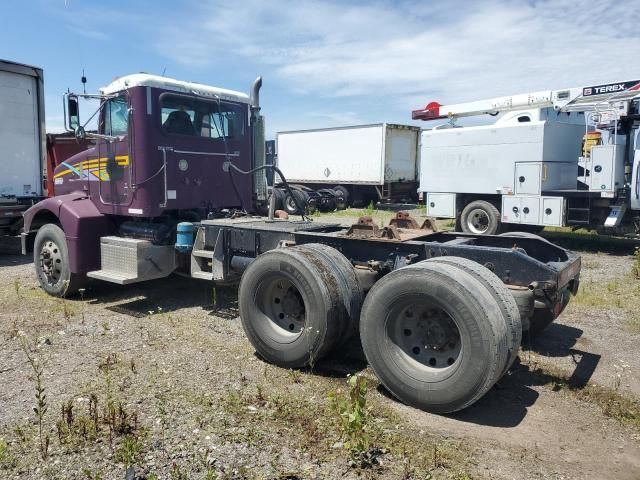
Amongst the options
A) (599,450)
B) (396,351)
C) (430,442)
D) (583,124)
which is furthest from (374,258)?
(583,124)

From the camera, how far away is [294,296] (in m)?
5.22

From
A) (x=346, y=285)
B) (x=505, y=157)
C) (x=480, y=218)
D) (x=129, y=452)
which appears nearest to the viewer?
(x=129, y=452)

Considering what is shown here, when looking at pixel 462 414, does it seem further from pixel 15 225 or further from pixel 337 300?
pixel 15 225

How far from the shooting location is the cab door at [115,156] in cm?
711

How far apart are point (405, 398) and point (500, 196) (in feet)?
33.5

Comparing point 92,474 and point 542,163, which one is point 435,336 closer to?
point 92,474

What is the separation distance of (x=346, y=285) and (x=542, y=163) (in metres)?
8.77

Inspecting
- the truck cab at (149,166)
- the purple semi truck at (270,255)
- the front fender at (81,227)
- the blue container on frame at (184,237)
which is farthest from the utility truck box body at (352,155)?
the blue container on frame at (184,237)

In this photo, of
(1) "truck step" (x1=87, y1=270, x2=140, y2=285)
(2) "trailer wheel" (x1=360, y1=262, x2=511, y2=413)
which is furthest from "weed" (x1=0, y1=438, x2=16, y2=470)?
(1) "truck step" (x1=87, y1=270, x2=140, y2=285)

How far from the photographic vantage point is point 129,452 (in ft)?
11.0

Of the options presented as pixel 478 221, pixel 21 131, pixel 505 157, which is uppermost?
pixel 21 131

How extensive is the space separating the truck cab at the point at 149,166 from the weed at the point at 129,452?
157 inches

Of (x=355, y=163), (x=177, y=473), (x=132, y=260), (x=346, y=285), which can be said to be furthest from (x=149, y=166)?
(x=355, y=163)

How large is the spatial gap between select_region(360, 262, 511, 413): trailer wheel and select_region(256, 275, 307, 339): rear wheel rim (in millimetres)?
903
